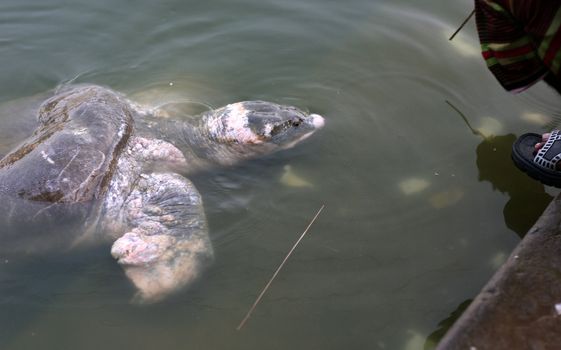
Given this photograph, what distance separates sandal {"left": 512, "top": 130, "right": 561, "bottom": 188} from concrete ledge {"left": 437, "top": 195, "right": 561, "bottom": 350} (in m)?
0.59

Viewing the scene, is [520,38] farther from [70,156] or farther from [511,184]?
[70,156]

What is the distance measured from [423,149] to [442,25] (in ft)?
6.22

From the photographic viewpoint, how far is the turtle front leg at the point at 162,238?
3.21 metres

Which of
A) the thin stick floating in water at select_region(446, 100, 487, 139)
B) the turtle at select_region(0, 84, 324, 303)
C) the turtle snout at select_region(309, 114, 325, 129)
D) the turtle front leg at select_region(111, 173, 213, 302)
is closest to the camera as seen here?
the turtle front leg at select_region(111, 173, 213, 302)

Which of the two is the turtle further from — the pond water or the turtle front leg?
the pond water

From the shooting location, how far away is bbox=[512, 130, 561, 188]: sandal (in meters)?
3.24

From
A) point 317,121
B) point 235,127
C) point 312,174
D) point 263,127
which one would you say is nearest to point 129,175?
point 235,127

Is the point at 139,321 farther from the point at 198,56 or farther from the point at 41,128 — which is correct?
the point at 198,56

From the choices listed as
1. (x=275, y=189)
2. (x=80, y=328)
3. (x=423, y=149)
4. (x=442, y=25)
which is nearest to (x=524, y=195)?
(x=423, y=149)

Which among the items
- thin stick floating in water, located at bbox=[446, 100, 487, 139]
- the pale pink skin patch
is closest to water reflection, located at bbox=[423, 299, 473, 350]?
thin stick floating in water, located at bbox=[446, 100, 487, 139]

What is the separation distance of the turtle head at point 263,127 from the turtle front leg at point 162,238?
1.85 ft

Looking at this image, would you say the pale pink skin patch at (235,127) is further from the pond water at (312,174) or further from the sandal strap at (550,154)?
the sandal strap at (550,154)

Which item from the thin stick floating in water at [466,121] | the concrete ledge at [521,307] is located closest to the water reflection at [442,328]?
the concrete ledge at [521,307]

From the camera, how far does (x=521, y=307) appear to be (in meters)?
2.41
